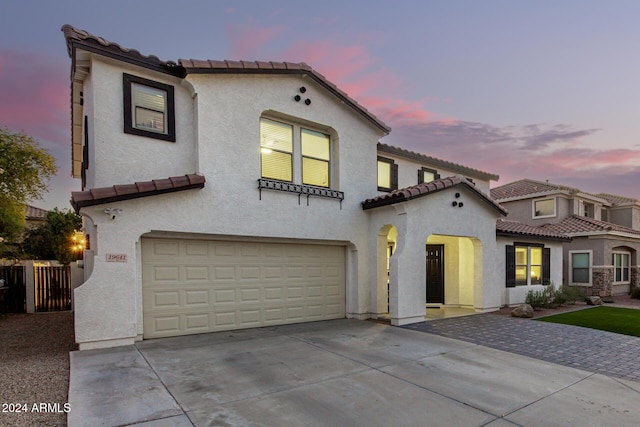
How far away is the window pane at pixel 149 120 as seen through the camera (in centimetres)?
769

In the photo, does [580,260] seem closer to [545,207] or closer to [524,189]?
[545,207]

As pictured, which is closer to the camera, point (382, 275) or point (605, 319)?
point (382, 275)

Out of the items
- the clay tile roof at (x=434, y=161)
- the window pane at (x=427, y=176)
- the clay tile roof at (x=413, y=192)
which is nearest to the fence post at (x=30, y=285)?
the clay tile roof at (x=413, y=192)

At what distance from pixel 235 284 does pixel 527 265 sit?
12.1 metres

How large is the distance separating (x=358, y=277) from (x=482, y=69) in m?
9.93

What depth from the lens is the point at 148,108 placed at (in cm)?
782

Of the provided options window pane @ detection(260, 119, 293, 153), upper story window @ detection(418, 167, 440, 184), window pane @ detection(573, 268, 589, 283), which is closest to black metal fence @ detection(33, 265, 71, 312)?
window pane @ detection(260, 119, 293, 153)

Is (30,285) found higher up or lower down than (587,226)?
lower down

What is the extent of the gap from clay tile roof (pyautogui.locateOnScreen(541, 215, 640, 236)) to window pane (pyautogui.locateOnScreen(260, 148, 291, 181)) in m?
17.3

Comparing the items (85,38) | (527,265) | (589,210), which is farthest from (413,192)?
(589,210)

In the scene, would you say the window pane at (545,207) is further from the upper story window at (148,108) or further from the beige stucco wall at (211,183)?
the upper story window at (148,108)

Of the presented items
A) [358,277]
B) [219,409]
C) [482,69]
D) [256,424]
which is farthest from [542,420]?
[482,69]

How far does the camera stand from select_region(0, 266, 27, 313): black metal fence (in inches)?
469

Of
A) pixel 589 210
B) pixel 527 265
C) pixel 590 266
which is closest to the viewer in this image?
pixel 527 265
